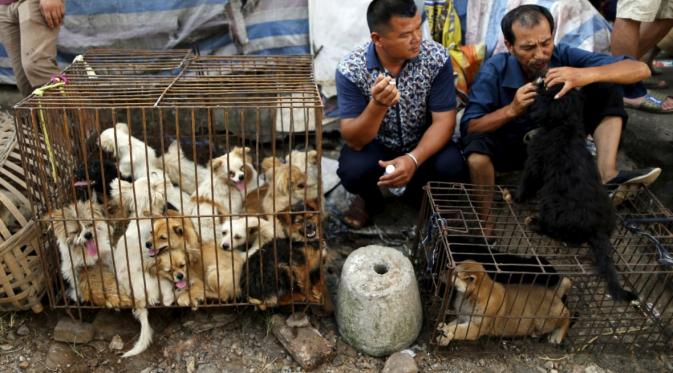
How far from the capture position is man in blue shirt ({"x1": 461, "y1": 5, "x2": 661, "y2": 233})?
346 cm

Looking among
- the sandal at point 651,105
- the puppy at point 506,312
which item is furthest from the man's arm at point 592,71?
the sandal at point 651,105

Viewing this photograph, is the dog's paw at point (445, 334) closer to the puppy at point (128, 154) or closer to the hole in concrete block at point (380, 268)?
the hole in concrete block at point (380, 268)

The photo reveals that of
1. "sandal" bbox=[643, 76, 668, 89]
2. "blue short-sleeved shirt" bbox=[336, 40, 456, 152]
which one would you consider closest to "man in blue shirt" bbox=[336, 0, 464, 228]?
"blue short-sleeved shirt" bbox=[336, 40, 456, 152]

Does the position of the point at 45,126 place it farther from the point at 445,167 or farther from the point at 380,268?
the point at 445,167

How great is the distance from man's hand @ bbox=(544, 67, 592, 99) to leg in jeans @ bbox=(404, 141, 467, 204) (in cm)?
77

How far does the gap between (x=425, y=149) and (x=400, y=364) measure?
54.7 inches

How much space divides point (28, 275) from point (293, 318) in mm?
1524

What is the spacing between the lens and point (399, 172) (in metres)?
3.50

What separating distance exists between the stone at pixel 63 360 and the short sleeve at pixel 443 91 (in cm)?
268

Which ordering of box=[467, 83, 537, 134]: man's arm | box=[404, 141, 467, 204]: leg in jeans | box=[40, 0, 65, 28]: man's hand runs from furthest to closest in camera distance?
1. box=[40, 0, 65, 28]: man's hand
2. box=[404, 141, 467, 204]: leg in jeans
3. box=[467, 83, 537, 134]: man's arm

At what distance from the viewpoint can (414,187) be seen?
405cm

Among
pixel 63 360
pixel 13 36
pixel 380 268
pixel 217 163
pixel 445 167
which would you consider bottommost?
pixel 63 360

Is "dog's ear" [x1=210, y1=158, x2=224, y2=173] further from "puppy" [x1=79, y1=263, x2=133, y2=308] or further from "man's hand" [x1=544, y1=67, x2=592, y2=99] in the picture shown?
"man's hand" [x1=544, y1=67, x2=592, y2=99]

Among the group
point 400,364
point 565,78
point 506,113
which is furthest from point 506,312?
point 565,78
